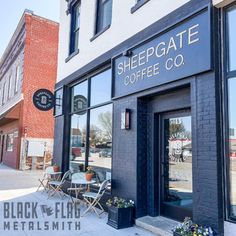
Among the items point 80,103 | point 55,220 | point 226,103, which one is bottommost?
point 55,220

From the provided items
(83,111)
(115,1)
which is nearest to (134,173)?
(83,111)

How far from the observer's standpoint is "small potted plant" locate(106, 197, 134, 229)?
5090mm

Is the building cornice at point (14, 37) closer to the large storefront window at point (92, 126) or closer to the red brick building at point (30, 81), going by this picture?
the red brick building at point (30, 81)

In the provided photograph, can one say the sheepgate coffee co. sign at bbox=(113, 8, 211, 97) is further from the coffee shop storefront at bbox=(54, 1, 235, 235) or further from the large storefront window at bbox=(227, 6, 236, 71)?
the large storefront window at bbox=(227, 6, 236, 71)

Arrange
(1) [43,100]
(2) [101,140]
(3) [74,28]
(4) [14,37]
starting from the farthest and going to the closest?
(4) [14,37] < (3) [74,28] < (1) [43,100] < (2) [101,140]

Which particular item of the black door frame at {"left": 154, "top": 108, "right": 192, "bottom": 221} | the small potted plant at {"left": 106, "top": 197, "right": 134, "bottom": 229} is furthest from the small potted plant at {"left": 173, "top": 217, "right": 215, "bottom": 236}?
the small potted plant at {"left": 106, "top": 197, "right": 134, "bottom": 229}

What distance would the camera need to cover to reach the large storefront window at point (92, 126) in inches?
276

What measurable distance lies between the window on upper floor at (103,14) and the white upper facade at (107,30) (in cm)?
12

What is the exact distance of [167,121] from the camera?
5445 mm

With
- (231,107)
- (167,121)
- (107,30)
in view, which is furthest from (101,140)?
(231,107)

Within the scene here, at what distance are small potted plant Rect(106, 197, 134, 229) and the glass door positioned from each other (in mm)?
652

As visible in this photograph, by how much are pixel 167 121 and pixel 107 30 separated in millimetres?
3054

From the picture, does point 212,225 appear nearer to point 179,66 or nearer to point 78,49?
point 179,66

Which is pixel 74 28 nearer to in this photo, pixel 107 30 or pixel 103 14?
pixel 103 14
